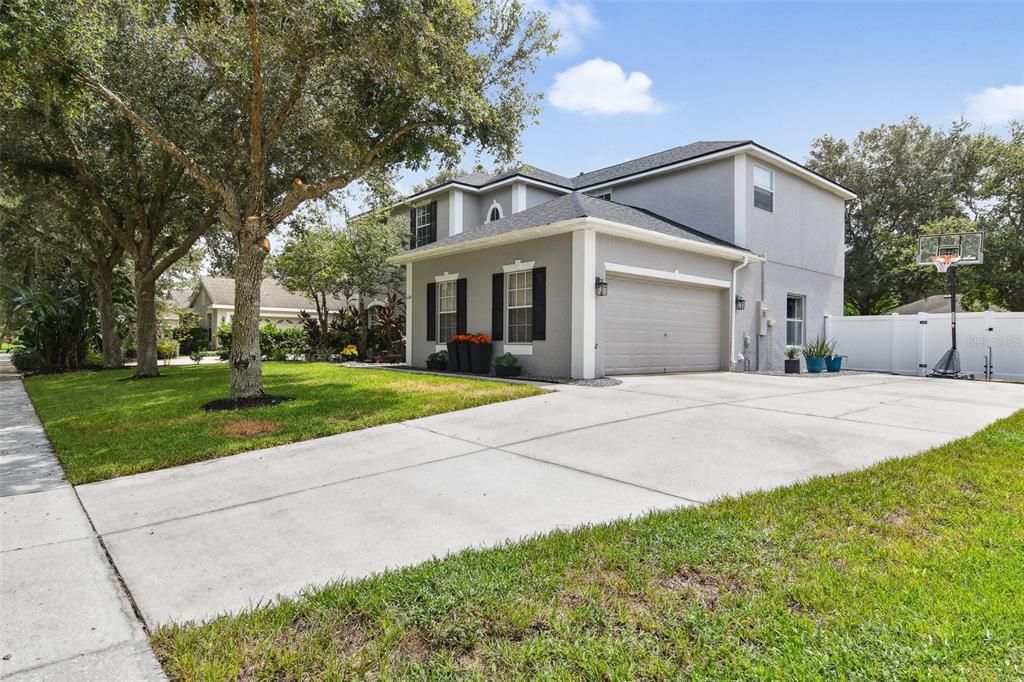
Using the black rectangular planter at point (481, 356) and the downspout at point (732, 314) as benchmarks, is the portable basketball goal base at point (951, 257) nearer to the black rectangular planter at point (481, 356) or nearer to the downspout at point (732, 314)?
the downspout at point (732, 314)

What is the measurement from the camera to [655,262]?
1180 centimetres

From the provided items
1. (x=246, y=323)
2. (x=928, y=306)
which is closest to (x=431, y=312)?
(x=246, y=323)

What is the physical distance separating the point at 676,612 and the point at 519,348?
9.55m

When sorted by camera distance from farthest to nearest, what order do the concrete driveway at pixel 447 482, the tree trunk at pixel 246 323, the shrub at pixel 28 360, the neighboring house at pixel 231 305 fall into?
the neighboring house at pixel 231 305 < the shrub at pixel 28 360 < the tree trunk at pixel 246 323 < the concrete driveway at pixel 447 482

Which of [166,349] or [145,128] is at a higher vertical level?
[145,128]

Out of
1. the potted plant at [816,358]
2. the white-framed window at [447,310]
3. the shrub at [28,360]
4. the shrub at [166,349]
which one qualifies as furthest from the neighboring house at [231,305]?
the potted plant at [816,358]

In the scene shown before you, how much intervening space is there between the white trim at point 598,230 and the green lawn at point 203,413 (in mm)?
3340

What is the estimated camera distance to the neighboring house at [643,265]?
35.8ft

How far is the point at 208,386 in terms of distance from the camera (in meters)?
10.4

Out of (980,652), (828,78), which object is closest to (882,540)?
(980,652)

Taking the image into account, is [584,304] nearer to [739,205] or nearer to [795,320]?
[739,205]

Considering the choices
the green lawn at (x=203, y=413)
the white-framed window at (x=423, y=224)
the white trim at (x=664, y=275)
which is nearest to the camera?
the green lawn at (x=203, y=413)

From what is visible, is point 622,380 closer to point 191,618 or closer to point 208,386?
point 208,386

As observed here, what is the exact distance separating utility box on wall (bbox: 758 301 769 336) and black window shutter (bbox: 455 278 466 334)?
7.93 m
